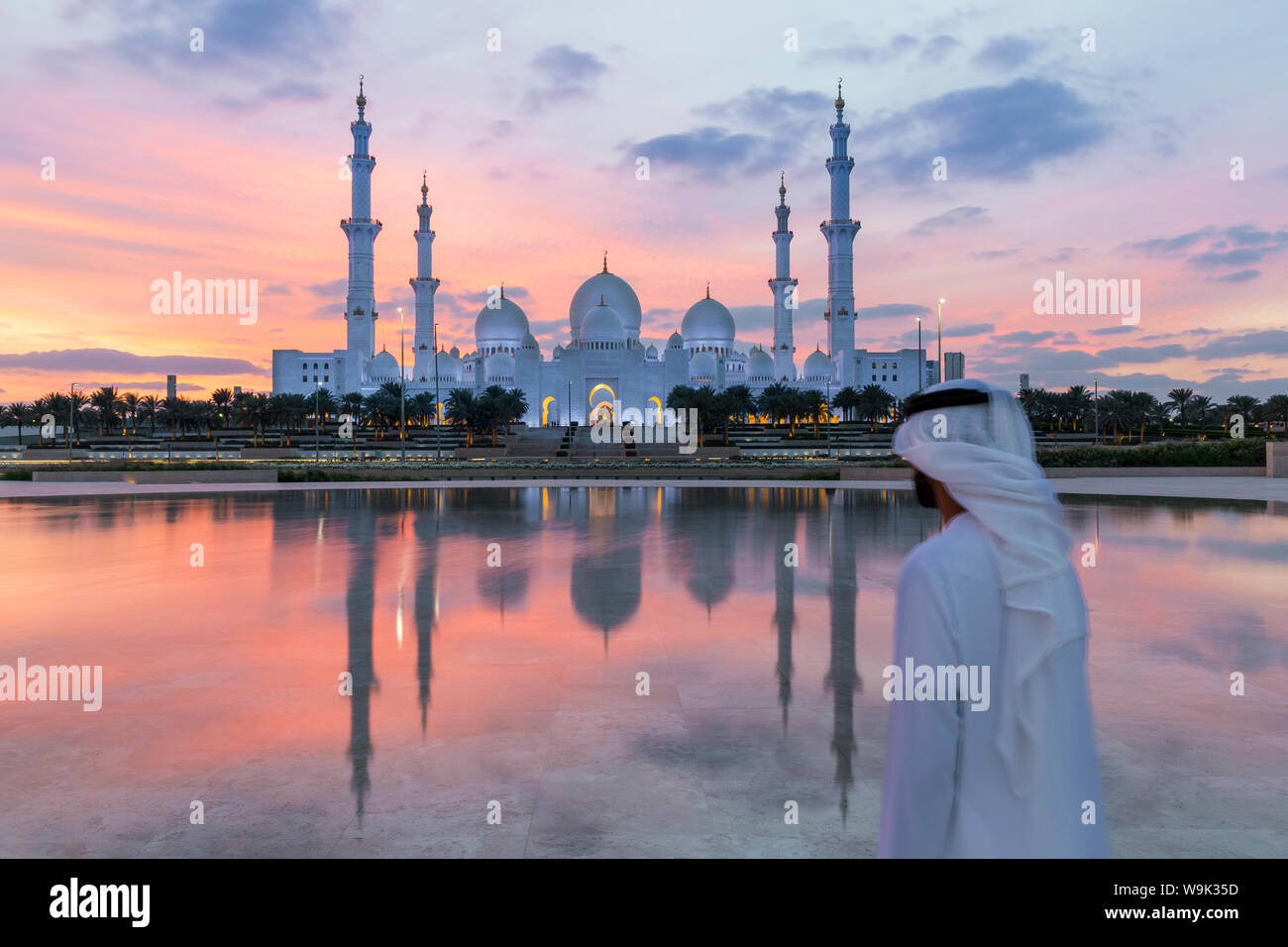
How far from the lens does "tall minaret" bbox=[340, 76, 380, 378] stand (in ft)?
276

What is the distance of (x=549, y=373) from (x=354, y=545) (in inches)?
2908

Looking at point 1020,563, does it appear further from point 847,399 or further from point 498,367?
point 498,367

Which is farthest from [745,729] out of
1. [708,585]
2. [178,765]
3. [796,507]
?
[796,507]

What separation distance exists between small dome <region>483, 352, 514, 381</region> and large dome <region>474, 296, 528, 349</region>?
567cm

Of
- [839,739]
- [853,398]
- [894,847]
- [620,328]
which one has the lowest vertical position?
[839,739]

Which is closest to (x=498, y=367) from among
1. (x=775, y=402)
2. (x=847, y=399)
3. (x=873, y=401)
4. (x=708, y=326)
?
(x=708, y=326)

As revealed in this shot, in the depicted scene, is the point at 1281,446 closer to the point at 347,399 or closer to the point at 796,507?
the point at 796,507

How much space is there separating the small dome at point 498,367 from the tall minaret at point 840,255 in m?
36.2

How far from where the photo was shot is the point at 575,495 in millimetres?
28234

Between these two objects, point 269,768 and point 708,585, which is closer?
point 269,768

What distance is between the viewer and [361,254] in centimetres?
8838

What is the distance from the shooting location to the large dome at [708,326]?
101875 millimetres

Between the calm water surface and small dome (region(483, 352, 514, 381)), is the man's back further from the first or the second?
small dome (region(483, 352, 514, 381))

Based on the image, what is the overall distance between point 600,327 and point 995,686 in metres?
82.6
